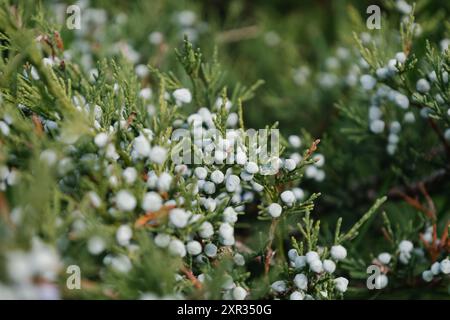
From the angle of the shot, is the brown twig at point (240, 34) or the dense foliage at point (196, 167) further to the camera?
the brown twig at point (240, 34)

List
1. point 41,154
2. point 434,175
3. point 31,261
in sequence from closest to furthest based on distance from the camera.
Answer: point 31,261 → point 41,154 → point 434,175

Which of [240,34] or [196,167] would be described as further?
[240,34]

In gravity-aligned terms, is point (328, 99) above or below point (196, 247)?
above

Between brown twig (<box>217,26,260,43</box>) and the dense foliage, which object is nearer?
the dense foliage

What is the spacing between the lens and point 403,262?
3.71 ft

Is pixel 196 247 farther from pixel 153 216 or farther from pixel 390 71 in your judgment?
pixel 390 71

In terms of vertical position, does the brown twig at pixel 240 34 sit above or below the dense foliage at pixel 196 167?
above

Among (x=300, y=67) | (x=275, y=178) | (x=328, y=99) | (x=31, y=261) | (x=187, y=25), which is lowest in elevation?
(x=31, y=261)

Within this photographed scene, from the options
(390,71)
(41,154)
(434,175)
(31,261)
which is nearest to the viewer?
(31,261)

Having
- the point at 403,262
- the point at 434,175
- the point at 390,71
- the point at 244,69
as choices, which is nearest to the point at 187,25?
the point at 244,69

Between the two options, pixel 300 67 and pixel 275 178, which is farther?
pixel 300 67

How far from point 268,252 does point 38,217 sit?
454mm

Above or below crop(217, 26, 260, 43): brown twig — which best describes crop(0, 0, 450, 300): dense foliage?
below

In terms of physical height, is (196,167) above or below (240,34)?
below
